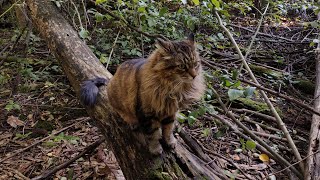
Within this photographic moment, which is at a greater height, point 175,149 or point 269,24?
point 175,149

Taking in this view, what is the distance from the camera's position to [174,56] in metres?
2.78

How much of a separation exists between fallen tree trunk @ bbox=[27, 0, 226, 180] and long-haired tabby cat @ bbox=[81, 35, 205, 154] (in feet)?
0.42

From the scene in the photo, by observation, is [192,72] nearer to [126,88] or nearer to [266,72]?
[126,88]

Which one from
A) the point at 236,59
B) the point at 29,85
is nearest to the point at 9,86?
the point at 29,85

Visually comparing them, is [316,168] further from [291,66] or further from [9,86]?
[9,86]

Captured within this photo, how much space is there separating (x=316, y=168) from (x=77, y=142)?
9.31 feet

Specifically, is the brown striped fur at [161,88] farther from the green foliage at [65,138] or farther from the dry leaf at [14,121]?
the dry leaf at [14,121]

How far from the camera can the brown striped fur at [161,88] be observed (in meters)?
2.82

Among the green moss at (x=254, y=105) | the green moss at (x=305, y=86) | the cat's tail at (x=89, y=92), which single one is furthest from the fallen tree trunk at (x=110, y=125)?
the green moss at (x=305, y=86)

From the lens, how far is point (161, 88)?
9.48 ft

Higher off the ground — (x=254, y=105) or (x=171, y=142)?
(x=171, y=142)

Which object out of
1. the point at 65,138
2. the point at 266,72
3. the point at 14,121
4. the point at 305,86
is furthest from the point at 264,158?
the point at 14,121

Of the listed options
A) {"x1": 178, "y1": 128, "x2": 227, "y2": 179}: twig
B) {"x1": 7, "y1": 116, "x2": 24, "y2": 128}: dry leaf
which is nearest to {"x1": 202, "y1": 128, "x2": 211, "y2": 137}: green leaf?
{"x1": 178, "y1": 128, "x2": 227, "y2": 179}: twig

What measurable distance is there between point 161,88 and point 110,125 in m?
0.85
